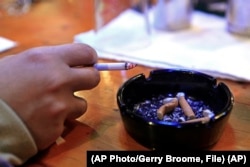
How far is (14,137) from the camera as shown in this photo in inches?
19.7

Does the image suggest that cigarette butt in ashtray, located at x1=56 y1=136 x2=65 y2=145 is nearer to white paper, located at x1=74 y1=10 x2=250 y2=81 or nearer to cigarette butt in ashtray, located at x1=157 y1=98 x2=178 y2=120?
cigarette butt in ashtray, located at x1=157 y1=98 x2=178 y2=120

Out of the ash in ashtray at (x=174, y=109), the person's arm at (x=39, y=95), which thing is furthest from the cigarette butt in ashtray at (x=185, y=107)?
the person's arm at (x=39, y=95)

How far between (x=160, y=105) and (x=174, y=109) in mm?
25

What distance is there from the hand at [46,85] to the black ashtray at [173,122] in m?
0.07

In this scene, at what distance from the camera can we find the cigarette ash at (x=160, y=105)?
0.56 meters

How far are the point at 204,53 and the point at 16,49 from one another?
1.35 feet

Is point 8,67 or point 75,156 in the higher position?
point 8,67

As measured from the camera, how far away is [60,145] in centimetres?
56

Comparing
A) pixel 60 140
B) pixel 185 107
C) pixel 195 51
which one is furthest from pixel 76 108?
pixel 195 51

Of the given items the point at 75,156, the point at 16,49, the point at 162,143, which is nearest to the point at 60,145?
the point at 75,156

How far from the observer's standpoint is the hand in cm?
53

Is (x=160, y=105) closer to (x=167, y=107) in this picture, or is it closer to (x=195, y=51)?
(x=167, y=107)

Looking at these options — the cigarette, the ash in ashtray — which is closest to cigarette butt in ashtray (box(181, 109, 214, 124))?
the ash in ashtray

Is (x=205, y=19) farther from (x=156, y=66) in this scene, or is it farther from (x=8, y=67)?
(x=8, y=67)
